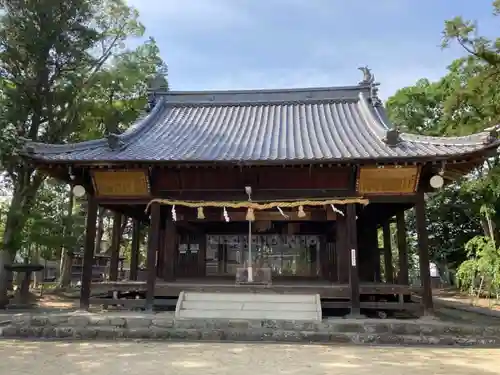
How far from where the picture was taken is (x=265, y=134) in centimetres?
1426

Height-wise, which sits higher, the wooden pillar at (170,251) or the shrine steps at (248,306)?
the wooden pillar at (170,251)

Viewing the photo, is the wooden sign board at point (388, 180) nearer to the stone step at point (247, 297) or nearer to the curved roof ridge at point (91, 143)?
the stone step at point (247, 297)

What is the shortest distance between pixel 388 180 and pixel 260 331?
17.4ft

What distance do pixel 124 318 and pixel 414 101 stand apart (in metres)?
28.4

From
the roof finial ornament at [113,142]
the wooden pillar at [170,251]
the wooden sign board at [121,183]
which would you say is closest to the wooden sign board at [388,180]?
the wooden pillar at [170,251]

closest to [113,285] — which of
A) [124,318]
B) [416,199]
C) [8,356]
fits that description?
[124,318]

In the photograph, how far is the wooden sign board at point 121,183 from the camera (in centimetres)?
1166

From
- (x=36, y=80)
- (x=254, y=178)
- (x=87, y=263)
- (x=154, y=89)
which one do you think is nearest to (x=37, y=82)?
(x=36, y=80)

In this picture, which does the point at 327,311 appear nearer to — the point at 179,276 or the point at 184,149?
the point at 179,276

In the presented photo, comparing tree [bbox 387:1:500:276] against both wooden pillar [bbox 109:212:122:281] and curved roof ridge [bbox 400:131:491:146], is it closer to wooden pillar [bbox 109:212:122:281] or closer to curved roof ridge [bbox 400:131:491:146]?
curved roof ridge [bbox 400:131:491:146]

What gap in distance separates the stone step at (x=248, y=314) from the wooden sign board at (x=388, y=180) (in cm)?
373

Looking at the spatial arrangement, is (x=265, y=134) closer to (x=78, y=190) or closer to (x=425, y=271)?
(x=78, y=190)

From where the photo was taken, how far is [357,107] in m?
16.5

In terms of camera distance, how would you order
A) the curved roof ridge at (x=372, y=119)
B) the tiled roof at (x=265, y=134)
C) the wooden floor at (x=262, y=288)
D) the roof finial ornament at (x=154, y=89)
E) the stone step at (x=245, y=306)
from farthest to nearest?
1. the roof finial ornament at (x=154, y=89)
2. the curved roof ridge at (x=372, y=119)
3. the wooden floor at (x=262, y=288)
4. the tiled roof at (x=265, y=134)
5. the stone step at (x=245, y=306)
